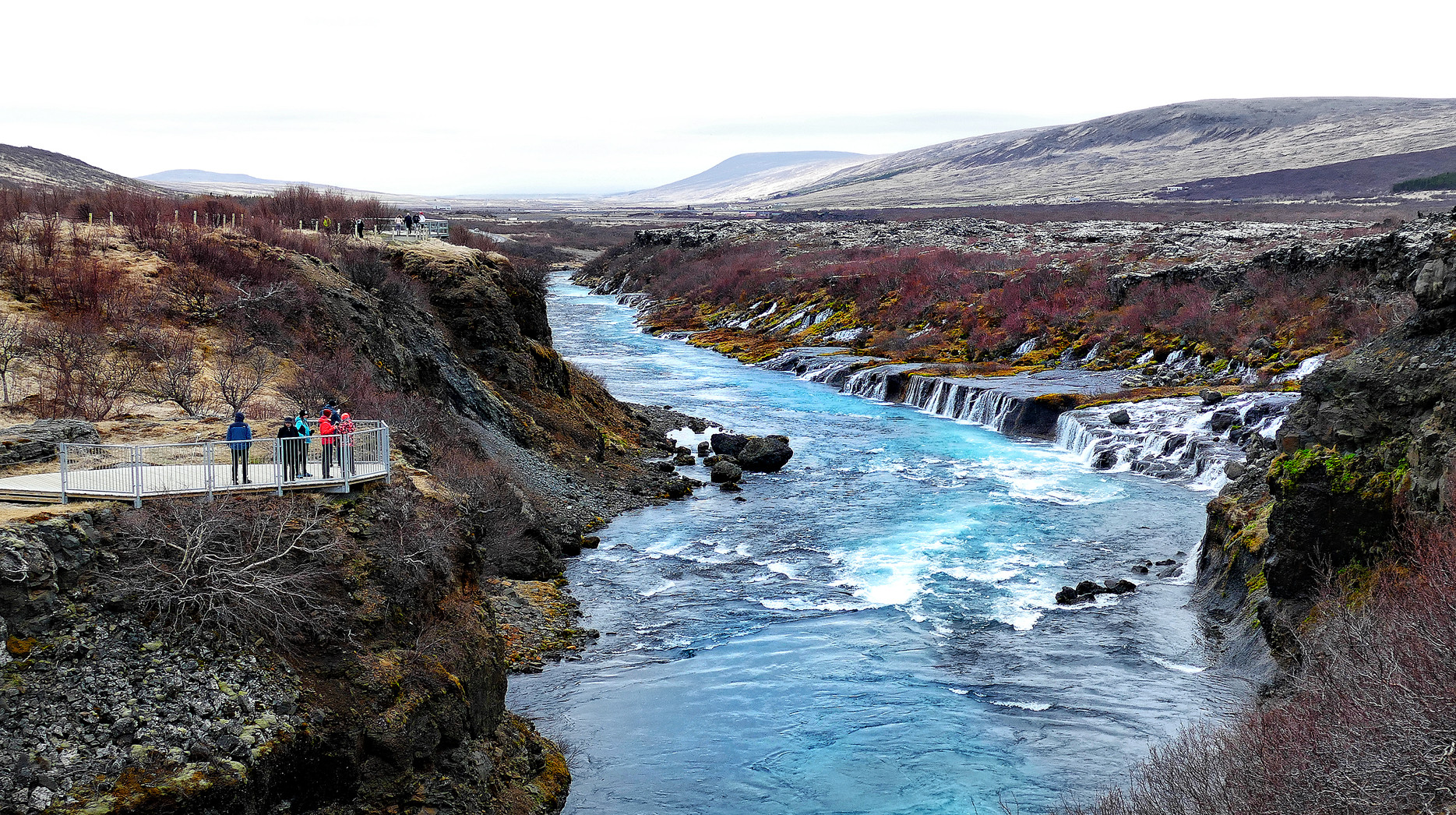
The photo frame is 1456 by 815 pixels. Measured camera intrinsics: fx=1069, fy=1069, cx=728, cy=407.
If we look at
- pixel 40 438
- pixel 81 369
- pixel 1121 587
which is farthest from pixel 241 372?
pixel 1121 587

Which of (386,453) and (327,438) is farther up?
(327,438)

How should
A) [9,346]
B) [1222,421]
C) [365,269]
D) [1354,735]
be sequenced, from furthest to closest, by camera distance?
[1222,421] → [365,269] → [9,346] → [1354,735]

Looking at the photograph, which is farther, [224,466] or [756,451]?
[756,451]

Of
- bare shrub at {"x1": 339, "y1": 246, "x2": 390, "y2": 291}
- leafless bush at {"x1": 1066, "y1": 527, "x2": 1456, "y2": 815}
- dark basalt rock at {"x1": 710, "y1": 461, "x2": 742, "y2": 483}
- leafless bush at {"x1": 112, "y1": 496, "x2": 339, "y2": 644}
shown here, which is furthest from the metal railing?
bare shrub at {"x1": 339, "y1": 246, "x2": 390, "y2": 291}

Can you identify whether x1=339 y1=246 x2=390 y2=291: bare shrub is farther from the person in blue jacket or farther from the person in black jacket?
the person in black jacket

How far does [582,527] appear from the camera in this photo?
32.3 m

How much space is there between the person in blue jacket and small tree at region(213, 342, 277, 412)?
765cm

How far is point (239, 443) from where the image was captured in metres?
16.9

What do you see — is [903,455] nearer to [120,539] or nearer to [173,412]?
[173,412]

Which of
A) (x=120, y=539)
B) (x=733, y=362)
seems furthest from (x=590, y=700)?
(x=733, y=362)

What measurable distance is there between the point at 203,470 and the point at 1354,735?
1679 centimetres

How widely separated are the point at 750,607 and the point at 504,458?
10.9m

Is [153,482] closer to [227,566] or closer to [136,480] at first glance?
[136,480]

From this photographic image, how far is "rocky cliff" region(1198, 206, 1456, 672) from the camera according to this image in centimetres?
1938
